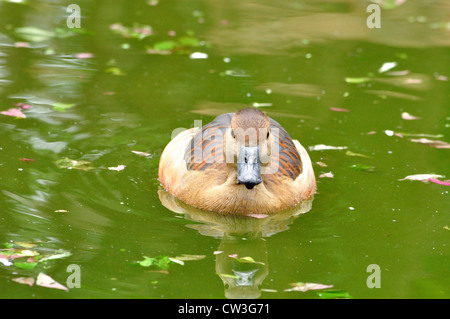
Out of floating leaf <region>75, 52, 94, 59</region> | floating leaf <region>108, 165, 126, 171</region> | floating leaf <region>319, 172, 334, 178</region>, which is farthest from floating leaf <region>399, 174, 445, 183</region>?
floating leaf <region>75, 52, 94, 59</region>

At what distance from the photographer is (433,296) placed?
7113 mm

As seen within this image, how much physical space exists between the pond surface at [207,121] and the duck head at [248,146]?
66 centimetres

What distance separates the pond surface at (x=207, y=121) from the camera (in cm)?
732

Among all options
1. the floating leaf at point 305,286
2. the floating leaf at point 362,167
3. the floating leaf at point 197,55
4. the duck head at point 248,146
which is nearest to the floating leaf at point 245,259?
the floating leaf at point 305,286

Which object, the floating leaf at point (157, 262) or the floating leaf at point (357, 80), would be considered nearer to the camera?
the floating leaf at point (157, 262)

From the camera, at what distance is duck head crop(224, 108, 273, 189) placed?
316 inches

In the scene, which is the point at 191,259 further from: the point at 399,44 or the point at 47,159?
the point at 399,44

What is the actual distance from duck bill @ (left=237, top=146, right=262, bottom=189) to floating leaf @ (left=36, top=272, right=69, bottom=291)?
2216 mm

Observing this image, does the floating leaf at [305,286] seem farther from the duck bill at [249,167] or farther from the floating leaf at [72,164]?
the floating leaf at [72,164]

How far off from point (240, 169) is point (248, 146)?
0.88 ft

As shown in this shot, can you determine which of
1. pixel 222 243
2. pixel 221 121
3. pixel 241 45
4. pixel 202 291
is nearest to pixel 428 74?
pixel 241 45

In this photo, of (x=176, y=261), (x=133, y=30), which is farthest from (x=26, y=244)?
(x=133, y=30)

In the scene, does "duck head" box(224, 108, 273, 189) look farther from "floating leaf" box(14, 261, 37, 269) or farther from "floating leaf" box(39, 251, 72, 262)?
"floating leaf" box(14, 261, 37, 269)


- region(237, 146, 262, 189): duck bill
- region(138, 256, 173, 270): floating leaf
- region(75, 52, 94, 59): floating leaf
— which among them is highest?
region(75, 52, 94, 59): floating leaf
